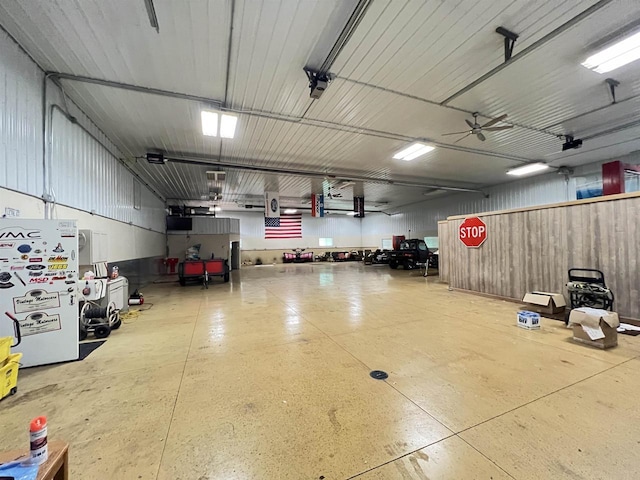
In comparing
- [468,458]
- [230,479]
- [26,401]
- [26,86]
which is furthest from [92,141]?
[468,458]

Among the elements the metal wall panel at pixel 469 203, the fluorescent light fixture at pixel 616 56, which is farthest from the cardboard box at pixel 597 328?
the metal wall panel at pixel 469 203

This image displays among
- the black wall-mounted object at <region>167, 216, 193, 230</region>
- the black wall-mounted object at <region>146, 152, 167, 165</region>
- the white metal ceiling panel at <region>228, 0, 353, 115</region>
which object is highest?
the white metal ceiling panel at <region>228, 0, 353, 115</region>

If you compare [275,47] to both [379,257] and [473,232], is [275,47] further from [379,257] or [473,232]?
[379,257]

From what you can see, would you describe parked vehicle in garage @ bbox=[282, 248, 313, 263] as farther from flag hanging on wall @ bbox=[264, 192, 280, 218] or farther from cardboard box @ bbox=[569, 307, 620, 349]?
cardboard box @ bbox=[569, 307, 620, 349]

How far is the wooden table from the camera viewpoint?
973 mm

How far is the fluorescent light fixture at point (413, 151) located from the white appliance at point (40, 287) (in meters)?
7.05

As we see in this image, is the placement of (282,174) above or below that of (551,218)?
above

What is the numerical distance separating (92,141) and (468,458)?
7158 mm

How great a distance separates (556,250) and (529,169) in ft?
18.1

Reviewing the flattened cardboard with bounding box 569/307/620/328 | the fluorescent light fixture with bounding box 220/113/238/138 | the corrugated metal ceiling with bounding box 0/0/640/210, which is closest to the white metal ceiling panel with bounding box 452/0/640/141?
the corrugated metal ceiling with bounding box 0/0/640/210

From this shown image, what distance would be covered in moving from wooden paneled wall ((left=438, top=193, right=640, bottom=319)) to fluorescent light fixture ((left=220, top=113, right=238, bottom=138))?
20.4ft

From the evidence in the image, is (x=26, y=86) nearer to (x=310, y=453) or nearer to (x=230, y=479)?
(x=230, y=479)

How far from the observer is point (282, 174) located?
898 centimetres

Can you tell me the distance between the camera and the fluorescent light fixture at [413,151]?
680 cm
